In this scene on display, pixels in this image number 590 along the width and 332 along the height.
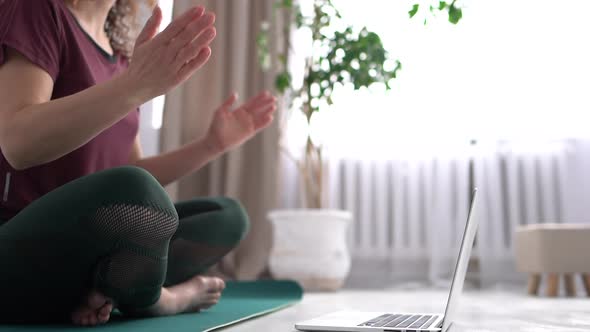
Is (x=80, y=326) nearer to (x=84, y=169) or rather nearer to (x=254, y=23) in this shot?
(x=84, y=169)

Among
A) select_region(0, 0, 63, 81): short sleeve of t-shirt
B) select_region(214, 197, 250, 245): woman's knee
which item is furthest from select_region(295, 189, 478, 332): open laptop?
A: select_region(0, 0, 63, 81): short sleeve of t-shirt

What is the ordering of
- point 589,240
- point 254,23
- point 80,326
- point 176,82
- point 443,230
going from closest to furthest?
point 176,82
point 80,326
point 589,240
point 443,230
point 254,23

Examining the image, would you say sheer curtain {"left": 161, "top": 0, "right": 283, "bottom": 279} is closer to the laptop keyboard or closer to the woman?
the woman

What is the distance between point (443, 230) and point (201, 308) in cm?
189

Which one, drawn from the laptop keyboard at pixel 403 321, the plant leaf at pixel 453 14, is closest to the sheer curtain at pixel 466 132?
the plant leaf at pixel 453 14

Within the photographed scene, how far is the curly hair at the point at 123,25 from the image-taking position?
1.39 metres

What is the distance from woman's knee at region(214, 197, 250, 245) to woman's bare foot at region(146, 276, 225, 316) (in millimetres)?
109

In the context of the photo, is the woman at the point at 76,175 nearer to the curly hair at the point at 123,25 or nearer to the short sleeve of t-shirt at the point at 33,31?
the short sleeve of t-shirt at the point at 33,31

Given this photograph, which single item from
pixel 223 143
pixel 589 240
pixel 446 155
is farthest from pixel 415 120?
pixel 223 143

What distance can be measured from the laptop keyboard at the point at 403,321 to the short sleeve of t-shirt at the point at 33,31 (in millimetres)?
676

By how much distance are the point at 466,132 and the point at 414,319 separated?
6.85 ft

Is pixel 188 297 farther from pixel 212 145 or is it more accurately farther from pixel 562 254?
pixel 562 254

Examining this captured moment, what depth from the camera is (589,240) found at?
2.41 m

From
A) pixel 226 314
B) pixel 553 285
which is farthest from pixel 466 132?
pixel 226 314
